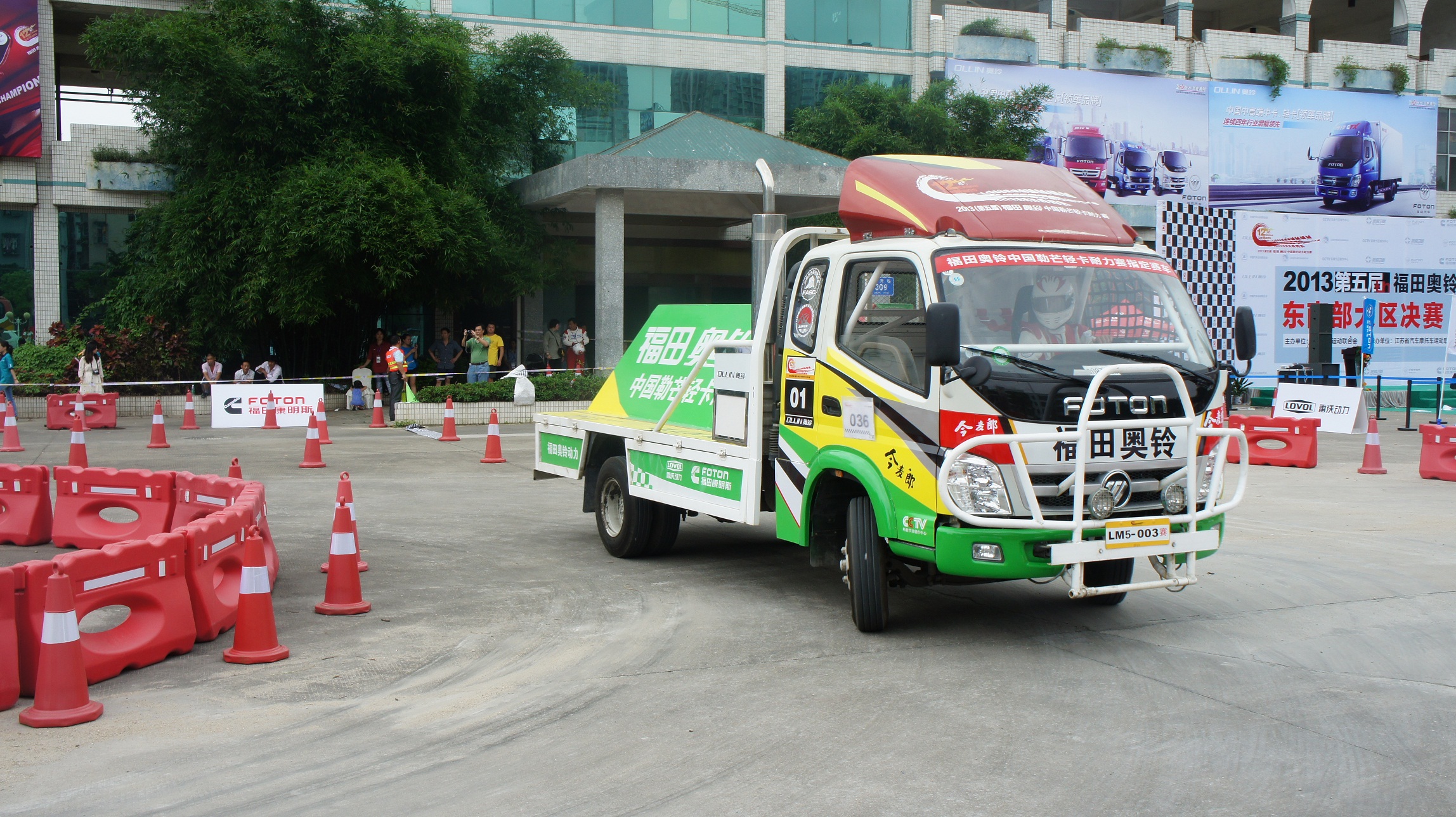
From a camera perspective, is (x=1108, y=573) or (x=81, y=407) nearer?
(x=1108, y=573)

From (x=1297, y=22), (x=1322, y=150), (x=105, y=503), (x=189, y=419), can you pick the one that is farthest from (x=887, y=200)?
(x=1297, y=22)

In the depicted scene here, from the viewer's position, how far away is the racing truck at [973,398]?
20.8 feet

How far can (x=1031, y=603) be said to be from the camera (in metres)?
8.02

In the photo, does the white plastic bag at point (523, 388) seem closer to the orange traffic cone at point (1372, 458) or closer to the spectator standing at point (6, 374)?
the spectator standing at point (6, 374)

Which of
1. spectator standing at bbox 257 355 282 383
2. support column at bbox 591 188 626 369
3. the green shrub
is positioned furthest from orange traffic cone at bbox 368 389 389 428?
support column at bbox 591 188 626 369

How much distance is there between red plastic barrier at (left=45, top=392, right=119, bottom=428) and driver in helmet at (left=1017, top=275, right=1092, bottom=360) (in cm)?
2001

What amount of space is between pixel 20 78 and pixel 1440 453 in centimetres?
3157

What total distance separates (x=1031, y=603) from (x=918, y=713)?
2.73 metres

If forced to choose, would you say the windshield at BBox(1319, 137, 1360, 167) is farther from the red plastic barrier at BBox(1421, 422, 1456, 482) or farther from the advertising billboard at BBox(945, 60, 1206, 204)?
the red plastic barrier at BBox(1421, 422, 1456, 482)

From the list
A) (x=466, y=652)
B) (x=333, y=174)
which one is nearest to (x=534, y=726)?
(x=466, y=652)

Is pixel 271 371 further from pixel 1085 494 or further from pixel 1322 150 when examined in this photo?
pixel 1322 150

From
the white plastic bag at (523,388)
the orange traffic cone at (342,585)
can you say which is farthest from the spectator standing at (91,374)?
the orange traffic cone at (342,585)

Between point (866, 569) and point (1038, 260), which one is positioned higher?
point (1038, 260)

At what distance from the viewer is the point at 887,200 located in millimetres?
7496
